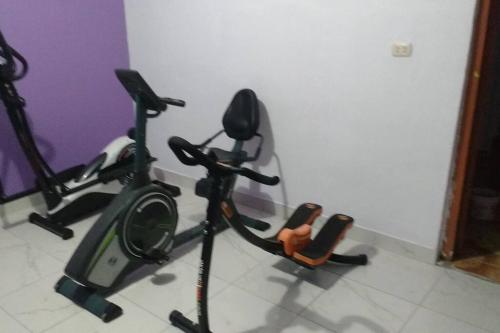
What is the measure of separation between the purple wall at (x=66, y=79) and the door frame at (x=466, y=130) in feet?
8.80

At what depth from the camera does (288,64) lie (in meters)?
2.78

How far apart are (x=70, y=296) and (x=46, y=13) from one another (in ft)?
6.72

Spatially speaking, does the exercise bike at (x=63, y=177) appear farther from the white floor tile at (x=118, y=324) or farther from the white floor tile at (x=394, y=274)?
the white floor tile at (x=394, y=274)

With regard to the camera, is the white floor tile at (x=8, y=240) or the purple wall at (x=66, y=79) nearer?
the white floor tile at (x=8, y=240)

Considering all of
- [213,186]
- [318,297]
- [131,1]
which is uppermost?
[131,1]

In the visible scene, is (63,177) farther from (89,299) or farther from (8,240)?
(89,299)

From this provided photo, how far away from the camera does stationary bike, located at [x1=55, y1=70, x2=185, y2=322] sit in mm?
2135

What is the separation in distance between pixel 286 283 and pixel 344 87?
118 cm

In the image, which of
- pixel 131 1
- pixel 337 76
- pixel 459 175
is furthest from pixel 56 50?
pixel 459 175

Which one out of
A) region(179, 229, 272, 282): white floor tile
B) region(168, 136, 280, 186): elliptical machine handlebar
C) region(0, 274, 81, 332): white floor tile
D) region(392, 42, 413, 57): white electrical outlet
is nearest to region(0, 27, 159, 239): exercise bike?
region(0, 274, 81, 332): white floor tile

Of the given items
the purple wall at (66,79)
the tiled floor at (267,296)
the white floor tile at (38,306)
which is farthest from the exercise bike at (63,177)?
the white floor tile at (38,306)

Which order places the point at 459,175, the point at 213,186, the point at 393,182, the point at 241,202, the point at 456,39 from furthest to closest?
the point at 241,202 → the point at 393,182 → the point at 459,175 → the point at 456,39 → the point at 213,186

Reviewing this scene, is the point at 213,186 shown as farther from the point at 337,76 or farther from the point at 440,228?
the point at 440,228

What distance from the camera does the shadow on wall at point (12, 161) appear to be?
9.93 ft
